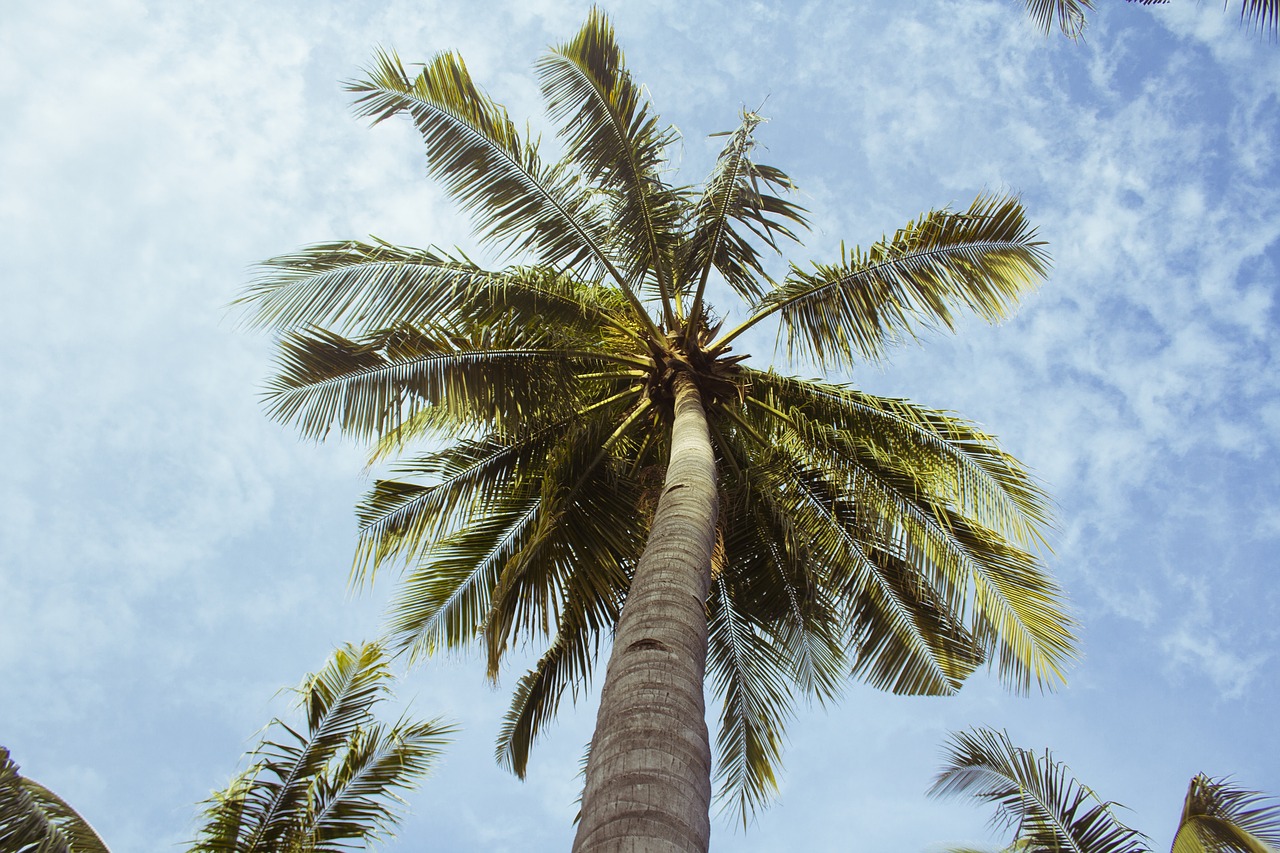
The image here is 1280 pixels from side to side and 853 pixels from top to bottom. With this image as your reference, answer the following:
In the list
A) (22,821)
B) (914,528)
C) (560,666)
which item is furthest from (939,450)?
(22,821)

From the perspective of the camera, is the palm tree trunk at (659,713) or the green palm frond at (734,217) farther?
the green palm frond at (734,217)

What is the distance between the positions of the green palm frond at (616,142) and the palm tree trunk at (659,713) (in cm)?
388

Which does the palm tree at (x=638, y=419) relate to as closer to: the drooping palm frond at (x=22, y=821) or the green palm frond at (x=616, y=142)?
the green palm frond at (x=616, y=142)

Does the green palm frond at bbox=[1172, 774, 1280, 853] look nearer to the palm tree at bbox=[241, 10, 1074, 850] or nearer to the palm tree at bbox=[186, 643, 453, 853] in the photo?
the palm tree at bbox=[241, 10, 1074, 850]

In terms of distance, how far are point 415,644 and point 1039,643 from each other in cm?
591

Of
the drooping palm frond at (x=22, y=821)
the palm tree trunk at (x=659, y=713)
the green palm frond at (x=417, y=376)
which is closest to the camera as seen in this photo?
the palm tree trunk at (x=659, y=713)

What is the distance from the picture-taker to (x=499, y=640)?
7766 millimetres

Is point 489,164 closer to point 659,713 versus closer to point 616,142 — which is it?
point 616,142

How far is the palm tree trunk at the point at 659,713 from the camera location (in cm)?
334

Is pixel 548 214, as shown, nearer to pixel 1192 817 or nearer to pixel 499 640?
pixel 499 640

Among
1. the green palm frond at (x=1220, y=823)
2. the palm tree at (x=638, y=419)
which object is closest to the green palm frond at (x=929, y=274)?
the palm tree at (x=638, y=419)

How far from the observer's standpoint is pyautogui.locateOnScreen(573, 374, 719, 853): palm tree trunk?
10.9 ft

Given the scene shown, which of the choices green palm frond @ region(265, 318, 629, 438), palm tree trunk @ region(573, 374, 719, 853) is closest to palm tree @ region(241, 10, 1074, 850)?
green palm frond @ region(265, 318, 629, 438)

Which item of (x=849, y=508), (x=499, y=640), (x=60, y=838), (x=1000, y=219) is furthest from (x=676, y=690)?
(x=1000, y=219)
